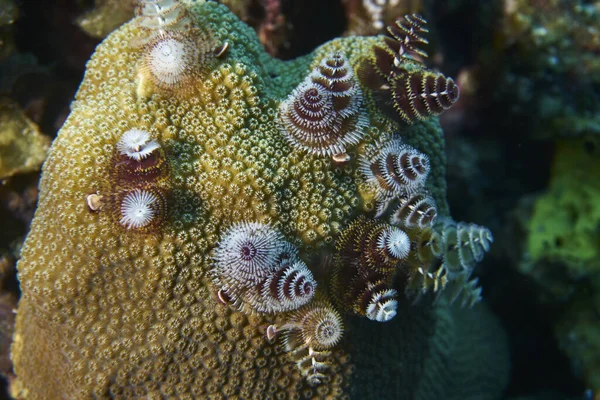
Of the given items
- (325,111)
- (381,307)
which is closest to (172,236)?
(325,111)

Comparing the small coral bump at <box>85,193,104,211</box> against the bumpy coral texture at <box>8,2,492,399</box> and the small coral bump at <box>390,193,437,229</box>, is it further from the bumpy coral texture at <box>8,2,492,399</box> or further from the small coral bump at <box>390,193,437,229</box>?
the small coral bump at <box>390,193,437,229</box>

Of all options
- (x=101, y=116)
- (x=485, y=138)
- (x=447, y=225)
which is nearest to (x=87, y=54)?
(x=101, y=116)

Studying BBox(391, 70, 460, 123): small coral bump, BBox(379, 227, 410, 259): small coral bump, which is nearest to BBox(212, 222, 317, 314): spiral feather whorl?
→ BBox(379, 227, 410, 259): small coral bump

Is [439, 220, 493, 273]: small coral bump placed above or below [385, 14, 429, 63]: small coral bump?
below

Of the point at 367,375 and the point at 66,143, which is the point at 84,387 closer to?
the point at 66,143

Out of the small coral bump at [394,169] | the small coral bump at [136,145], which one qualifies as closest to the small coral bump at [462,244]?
the small coral bump at [394,169]

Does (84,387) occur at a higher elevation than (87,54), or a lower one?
lower

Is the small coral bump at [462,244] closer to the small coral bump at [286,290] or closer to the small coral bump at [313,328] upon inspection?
the small coral bump at [313,328]
